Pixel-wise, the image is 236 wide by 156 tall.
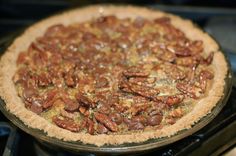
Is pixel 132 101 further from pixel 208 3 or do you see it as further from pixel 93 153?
pixel 208 3

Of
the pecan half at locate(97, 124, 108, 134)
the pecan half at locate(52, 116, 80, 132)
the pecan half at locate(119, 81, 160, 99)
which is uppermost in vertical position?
the pecan half at locate(119, 81, 160, 99)

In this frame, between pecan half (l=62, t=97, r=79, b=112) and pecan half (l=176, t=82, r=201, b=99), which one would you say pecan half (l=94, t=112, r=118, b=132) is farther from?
pecan half (l=176, t=82, r=201, b=99)

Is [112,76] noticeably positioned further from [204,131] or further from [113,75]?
[204,131]

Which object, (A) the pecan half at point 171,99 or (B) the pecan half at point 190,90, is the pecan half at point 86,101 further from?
(B) the pecan half at point 190,90

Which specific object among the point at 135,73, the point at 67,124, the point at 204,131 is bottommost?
the point at 67,124

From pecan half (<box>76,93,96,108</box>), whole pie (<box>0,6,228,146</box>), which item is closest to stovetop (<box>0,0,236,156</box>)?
whole pie (<box>0,6,228,146</box>)

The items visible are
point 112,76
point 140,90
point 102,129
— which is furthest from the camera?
point 112,76

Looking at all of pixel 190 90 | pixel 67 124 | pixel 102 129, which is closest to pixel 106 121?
pixel 102 129

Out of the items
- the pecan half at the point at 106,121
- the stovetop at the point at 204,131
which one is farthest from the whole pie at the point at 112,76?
the stovetop at the point at 204,131

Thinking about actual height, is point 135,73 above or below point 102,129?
above
